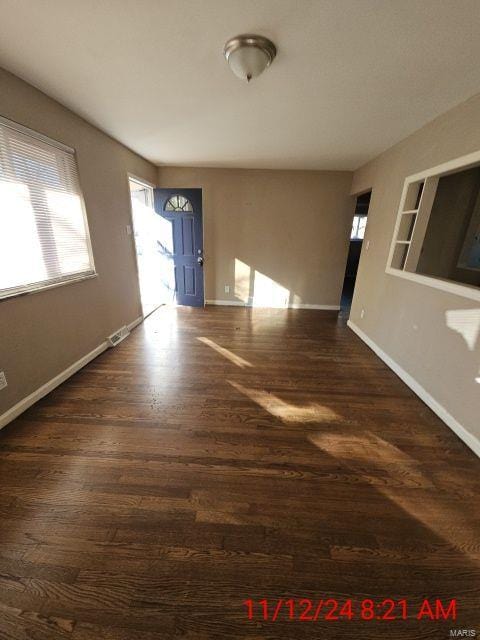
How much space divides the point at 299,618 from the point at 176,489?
0.79 meters

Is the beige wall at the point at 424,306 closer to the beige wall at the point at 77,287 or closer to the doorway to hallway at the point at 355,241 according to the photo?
the doorway to hallway at the point at 355,241

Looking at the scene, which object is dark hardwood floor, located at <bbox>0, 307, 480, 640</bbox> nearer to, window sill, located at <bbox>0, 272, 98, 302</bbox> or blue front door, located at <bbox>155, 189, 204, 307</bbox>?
window sill, located at <bbox>0, 272, 98, 302</bbox>

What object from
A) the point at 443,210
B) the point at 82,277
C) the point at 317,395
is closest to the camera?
the point at 317,395

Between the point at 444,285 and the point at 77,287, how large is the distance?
3.56 metres

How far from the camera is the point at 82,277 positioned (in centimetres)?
259

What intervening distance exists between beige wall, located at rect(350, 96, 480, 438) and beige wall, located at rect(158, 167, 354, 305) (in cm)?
91

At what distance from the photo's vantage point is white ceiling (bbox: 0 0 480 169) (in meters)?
1.23

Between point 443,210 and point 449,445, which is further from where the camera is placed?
point 443,210

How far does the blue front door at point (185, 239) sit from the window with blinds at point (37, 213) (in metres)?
2.04

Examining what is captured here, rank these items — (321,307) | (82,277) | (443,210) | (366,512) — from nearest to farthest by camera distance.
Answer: (366,512)
(82,277)
(443,210)
(321,307)

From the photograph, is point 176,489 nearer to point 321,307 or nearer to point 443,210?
point 443,210

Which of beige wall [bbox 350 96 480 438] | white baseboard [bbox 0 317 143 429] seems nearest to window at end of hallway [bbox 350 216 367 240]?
beige wall [bbox 350 96 480 438]

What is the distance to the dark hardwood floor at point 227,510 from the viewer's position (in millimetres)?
960

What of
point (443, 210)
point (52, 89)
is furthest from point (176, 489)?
point (443, 210)
